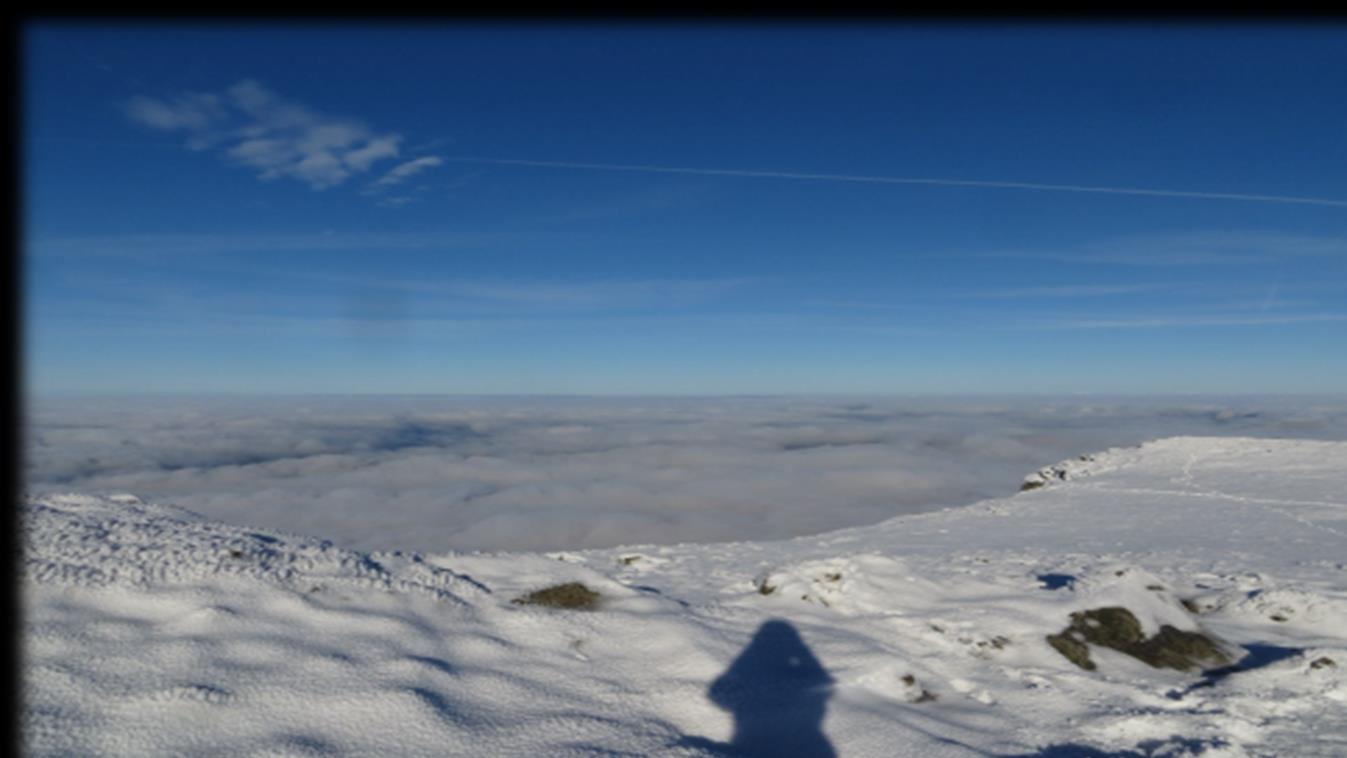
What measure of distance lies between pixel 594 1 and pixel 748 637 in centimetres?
633

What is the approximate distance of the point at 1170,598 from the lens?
8773 mm

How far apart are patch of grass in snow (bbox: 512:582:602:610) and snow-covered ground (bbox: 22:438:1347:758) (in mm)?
233

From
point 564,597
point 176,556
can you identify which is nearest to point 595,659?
point 564,597

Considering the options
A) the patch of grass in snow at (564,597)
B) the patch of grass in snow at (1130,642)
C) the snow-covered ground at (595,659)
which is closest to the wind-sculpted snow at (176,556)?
the snow-covered ground at (595,659)

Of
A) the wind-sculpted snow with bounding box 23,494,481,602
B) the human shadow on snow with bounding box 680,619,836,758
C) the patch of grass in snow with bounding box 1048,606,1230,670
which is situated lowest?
the patch of grass in snow with bounding box 1048,606,1230,670

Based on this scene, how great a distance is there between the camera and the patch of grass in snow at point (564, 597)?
7.73 m

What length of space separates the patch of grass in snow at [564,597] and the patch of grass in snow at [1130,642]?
204 inches

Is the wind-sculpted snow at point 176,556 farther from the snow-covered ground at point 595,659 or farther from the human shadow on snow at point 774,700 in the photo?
the human shadow on snow at point 774,700

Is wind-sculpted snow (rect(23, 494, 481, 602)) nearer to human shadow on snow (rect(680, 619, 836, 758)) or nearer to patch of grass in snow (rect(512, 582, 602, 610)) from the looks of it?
patch of grass in snow (rect(512, 582, 602, 610))

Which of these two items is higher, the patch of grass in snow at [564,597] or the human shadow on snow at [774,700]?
the patch of grass in snow at [564,597]

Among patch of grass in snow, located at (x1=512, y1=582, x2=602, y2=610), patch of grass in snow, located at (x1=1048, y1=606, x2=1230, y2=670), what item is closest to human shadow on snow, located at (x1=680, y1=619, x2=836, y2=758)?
patch of grass in snow, located at (x1=512, y1=582, x2=602, y2=610)

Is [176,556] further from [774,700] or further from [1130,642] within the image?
[1130,642]

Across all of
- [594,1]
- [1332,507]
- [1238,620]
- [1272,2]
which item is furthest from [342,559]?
[1332,507]

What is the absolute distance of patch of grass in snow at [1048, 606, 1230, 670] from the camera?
7488 mm
